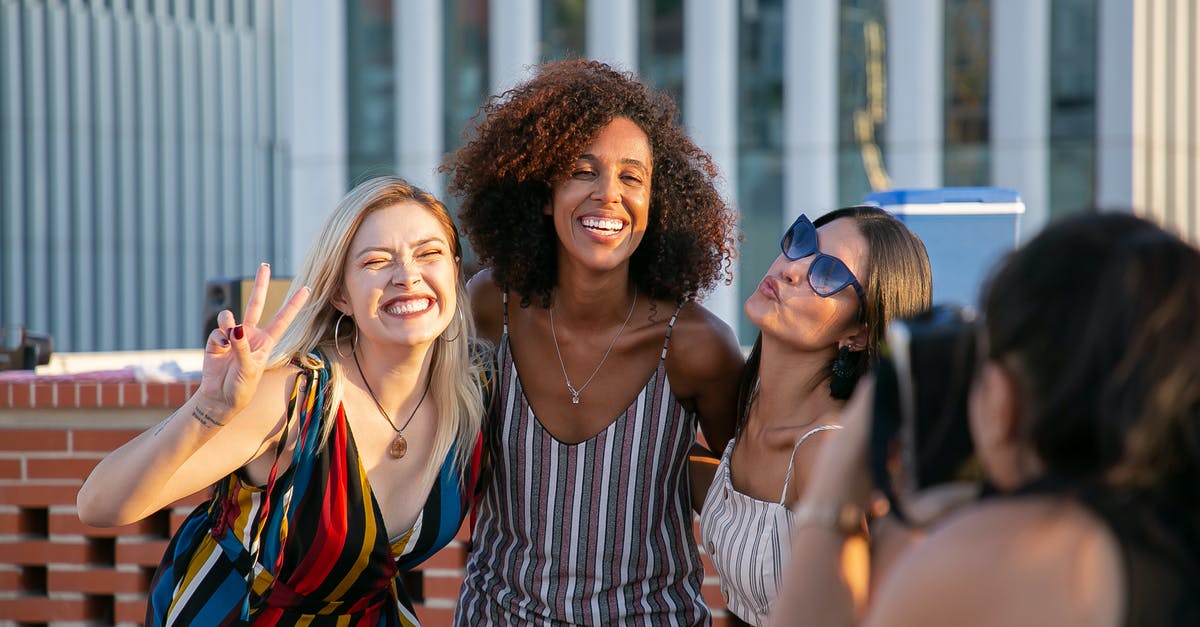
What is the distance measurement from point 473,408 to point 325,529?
1.44 ft

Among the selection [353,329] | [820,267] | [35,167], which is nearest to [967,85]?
[820,267]

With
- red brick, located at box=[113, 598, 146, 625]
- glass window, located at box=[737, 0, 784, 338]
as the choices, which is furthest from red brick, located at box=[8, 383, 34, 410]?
glass window, located at box=[737, 0, 784, 338]

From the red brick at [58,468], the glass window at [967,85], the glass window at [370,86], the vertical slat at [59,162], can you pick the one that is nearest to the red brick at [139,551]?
the red brick at [58,468]

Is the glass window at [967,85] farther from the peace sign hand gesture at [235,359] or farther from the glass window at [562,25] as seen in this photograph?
the peace sign hand gesture at [235,359]

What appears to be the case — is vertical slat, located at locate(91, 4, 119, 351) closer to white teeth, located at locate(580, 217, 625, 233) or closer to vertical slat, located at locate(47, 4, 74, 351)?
vertical slat, located at locate(47, 4, 74, 351)

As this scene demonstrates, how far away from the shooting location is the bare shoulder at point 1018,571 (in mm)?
1146

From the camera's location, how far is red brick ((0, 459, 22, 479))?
363 centimetres

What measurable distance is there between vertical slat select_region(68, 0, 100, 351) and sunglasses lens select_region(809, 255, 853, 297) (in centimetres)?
2366

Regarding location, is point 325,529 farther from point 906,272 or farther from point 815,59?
point 815,59

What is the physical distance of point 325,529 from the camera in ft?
7.94

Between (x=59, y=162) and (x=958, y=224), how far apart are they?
22.6m

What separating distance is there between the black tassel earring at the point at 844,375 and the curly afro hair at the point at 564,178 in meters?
0.50

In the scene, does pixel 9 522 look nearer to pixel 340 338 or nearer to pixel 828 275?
pixel 340 338

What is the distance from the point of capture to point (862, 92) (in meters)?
15.8
